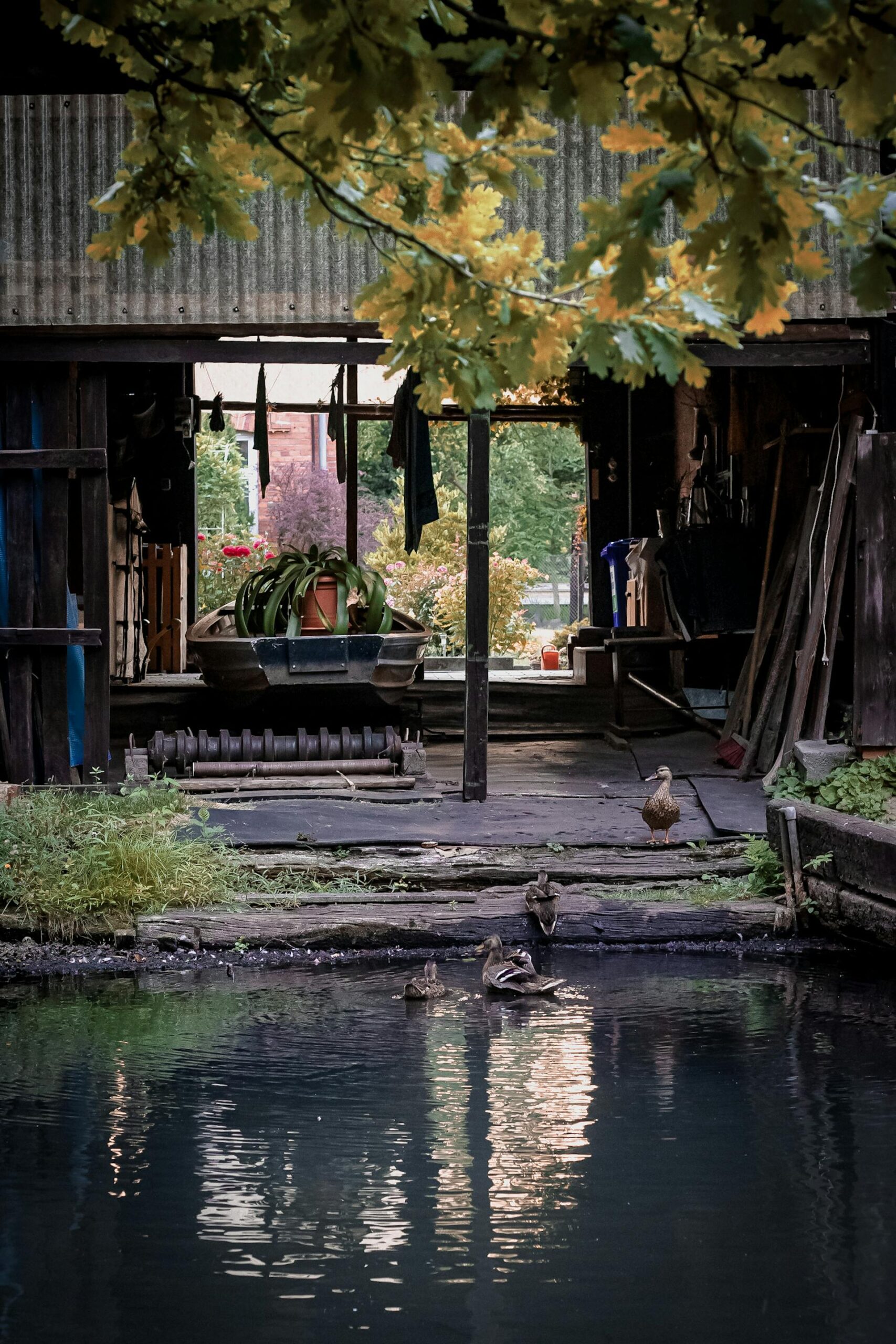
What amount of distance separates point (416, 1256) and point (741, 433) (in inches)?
362

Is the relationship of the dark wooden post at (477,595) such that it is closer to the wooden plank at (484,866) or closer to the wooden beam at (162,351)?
the wooden beam at (162,351)

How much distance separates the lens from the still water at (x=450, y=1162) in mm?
3967

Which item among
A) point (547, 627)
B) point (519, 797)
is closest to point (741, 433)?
point (519, 797)

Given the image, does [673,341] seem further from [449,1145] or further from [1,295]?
[1,295]

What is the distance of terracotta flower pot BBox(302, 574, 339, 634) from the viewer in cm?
1183

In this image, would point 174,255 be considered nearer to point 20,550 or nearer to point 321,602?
point 20,550

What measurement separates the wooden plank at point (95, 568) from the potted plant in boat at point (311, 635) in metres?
1.84

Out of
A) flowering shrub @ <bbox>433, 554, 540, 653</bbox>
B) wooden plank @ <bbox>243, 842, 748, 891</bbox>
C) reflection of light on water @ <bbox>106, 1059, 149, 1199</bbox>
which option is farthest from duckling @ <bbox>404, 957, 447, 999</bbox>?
flowering shrub @ <bbox>433, 554, 540, 653</bbox>

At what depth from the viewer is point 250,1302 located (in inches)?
157

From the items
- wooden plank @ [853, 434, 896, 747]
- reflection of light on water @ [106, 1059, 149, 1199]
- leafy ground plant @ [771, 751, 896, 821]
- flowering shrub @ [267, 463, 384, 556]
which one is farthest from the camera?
flowering shrub @ [267, 463, 384, 556]

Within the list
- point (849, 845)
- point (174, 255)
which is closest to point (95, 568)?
point (174, 255)

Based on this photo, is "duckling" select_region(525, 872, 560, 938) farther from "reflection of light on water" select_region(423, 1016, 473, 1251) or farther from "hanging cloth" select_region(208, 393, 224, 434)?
"hanging cloth" select_region(208, 393, 224, 434)

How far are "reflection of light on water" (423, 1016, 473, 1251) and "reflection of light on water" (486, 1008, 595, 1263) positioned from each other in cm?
9

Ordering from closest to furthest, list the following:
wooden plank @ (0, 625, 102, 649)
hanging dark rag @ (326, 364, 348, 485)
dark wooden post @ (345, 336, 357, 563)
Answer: wooden plank @ (0, 625, 102, 649), hanging dark rag @ (326, 364, 348, 485), dark wooden post @ (345, 336, 357, 563)
